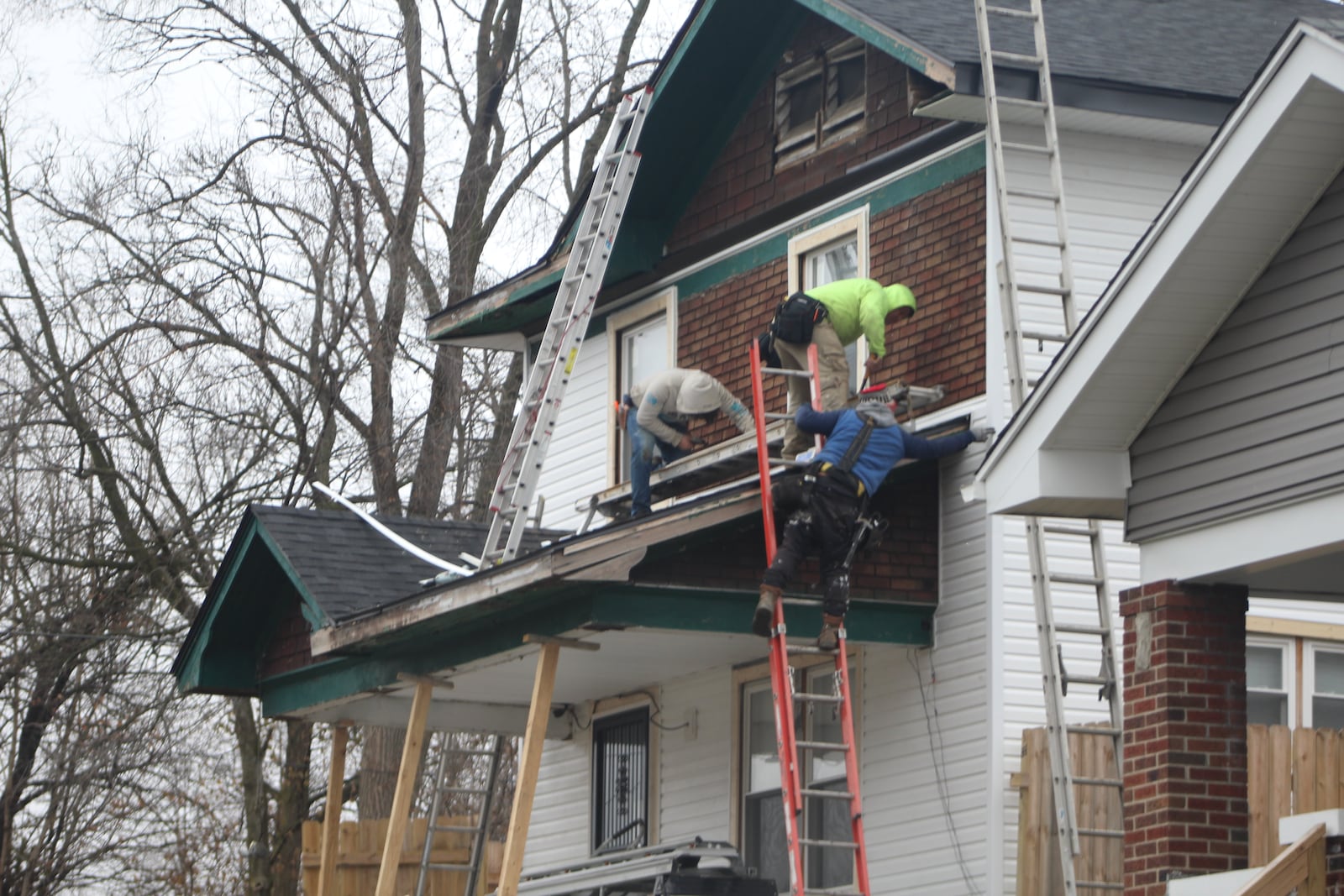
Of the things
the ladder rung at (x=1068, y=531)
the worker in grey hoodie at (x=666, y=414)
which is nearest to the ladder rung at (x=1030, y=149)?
the ladder rung at (x=1068, y=531)

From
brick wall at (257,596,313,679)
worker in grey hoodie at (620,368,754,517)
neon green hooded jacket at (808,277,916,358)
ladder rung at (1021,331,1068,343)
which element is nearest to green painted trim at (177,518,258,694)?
brick wall at (257,596,313,679)

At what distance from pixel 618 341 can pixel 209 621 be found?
418cm

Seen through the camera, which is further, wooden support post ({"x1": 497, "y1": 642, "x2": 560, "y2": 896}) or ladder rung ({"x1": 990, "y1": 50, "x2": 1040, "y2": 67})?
ladder rung ({"x1": 990, "y1": 50, "x2": 1040, "y2": 67})

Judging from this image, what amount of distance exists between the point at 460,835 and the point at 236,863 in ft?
50.9

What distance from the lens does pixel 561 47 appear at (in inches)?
1190

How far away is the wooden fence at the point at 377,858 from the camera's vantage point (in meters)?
17.9

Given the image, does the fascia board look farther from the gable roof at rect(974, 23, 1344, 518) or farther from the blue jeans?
the blue jeans

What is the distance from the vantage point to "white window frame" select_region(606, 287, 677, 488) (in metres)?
17.5

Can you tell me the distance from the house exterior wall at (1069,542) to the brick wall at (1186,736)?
3291 millimetres

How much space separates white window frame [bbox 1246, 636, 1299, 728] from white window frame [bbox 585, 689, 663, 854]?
479 centimetres

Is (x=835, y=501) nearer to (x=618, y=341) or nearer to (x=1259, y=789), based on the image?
(x=1259, y=789)

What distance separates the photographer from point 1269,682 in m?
14.4

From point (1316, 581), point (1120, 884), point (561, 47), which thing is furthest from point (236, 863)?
point (1316, 581)

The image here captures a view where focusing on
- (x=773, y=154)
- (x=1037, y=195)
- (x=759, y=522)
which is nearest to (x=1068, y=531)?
(x=759, y=522)
